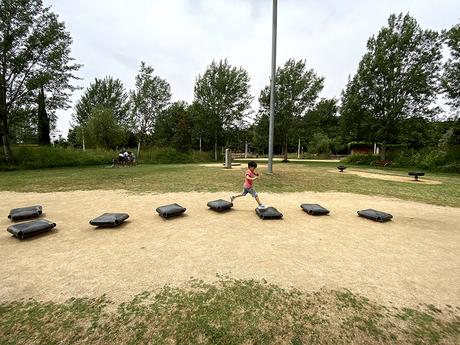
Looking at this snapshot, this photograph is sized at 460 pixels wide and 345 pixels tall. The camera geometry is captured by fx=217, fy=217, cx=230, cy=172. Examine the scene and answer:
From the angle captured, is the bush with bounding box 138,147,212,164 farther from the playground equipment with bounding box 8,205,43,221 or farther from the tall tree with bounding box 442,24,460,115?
the tall tree with bounding box 442,24,460,115

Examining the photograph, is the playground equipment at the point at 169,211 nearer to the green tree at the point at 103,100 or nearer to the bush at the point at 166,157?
the bush at the point at 166,157

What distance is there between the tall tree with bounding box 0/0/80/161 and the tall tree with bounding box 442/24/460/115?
36921 millimetres

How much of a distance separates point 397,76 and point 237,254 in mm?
30837

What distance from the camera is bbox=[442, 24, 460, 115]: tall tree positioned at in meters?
20.8

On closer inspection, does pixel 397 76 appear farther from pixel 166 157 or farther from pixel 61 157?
pixel 61 157

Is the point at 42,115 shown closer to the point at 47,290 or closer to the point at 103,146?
the point at 103,146

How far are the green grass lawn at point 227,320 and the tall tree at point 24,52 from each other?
23437mm

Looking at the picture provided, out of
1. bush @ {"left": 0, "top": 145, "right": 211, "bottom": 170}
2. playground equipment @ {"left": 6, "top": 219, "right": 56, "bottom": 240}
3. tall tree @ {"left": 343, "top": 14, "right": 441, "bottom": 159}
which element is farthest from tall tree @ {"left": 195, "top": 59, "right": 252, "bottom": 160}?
playground equipment @ {"left": 6, "top": 219, "right": 56, "bottom": 240}

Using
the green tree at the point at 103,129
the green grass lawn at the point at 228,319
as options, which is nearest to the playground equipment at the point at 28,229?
the green grass lawn at the point at 228,319

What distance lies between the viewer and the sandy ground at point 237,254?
10.4 feet

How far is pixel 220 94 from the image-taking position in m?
33.2

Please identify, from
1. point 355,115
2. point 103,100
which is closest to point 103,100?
point 103,100

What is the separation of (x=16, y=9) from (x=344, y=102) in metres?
34.5

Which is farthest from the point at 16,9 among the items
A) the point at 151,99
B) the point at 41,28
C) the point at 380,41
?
the point at 380,41
